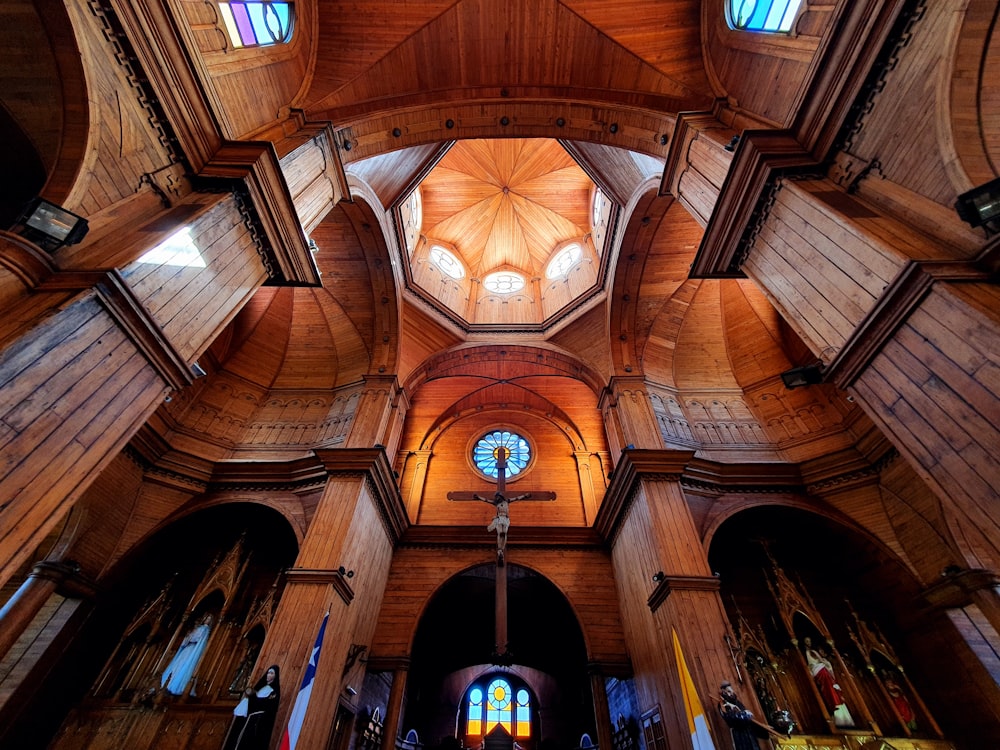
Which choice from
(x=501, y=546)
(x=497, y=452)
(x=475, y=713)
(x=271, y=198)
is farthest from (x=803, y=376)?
(x=475, y=713)

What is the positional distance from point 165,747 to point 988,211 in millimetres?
11846

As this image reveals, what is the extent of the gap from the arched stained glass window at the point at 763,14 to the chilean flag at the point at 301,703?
34.7ft

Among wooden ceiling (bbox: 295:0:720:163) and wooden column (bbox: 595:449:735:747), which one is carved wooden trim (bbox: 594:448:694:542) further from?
wooden ceiling (bbox: 295:0:720:163)

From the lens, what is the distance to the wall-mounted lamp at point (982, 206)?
3270mm

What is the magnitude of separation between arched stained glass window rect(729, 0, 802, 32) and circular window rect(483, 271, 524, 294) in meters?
10.1

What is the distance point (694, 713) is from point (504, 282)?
44.0ft

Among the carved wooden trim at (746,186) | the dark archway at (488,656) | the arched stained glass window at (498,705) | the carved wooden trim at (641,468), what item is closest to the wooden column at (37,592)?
the dark archway at (488,656)

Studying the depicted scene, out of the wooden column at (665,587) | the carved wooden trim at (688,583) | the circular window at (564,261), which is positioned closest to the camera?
the wooden column at (665,587)

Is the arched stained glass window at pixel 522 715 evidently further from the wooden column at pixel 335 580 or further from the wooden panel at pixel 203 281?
the wooden panel at pixel 203 281

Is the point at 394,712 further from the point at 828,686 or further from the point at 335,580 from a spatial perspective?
the point at 828,686

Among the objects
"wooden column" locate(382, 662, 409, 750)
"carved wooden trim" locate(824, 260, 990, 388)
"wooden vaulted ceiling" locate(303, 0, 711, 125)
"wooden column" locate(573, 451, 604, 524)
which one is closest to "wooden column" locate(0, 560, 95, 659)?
"wooden column" locate(382, 662, 409, 750)

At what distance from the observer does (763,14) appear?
6.11 metres

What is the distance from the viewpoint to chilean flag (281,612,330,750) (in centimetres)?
570

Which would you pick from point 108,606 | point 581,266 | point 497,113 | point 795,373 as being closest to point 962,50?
point 795,373
